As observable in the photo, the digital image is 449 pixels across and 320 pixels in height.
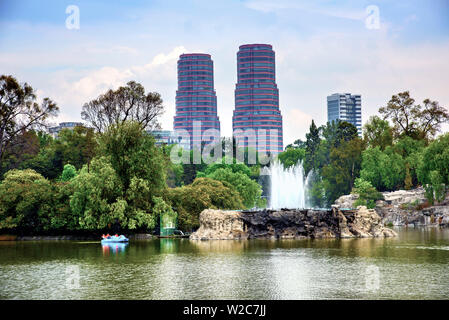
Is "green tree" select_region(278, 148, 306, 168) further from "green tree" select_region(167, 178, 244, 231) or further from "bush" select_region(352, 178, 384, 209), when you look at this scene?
"green tree" select_region(167, 178, 244, 231)

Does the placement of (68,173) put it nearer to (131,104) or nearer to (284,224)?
(131,104)

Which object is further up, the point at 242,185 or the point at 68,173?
the point at 68,173

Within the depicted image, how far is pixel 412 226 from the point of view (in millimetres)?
71250

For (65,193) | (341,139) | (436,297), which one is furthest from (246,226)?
(341,139)

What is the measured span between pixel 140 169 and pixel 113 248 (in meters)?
11.1

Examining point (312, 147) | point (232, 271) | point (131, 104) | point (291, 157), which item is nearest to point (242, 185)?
point (131, 104)

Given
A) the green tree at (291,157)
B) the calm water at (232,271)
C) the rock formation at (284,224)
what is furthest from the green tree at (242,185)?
the green tree at (291,157)

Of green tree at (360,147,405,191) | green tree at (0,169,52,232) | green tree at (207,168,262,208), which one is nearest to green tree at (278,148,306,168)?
green tree at (360,147,405,191)

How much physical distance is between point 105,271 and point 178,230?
25.1 meters

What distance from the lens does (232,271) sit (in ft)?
93.7

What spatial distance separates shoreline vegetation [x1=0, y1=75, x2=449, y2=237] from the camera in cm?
5162

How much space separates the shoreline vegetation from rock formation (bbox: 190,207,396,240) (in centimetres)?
511

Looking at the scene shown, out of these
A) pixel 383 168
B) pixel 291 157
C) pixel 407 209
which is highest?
pixel 291 157
